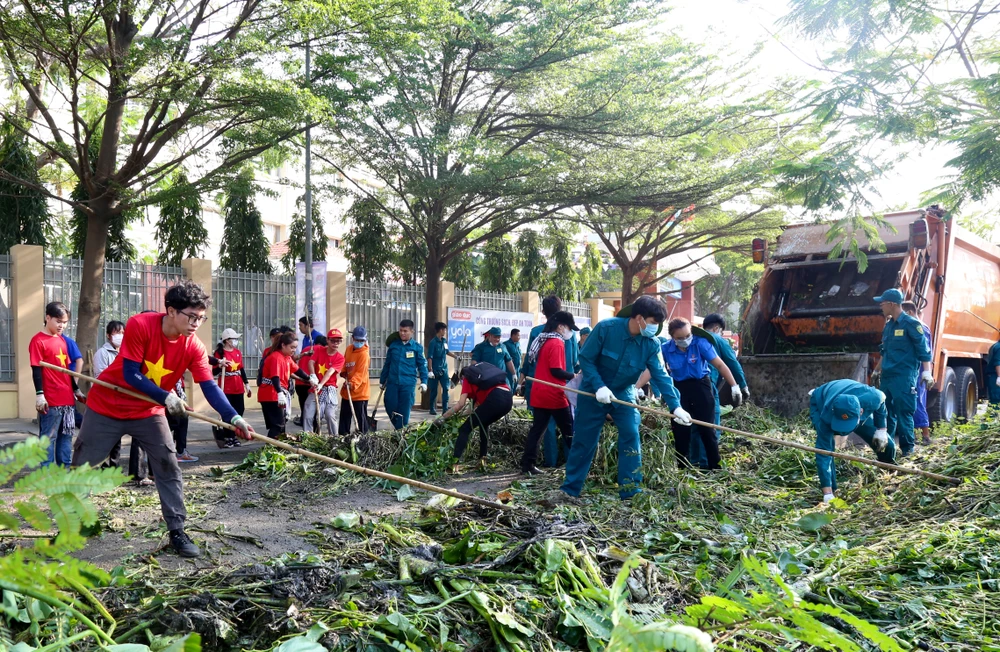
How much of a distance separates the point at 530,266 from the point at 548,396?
15.1m

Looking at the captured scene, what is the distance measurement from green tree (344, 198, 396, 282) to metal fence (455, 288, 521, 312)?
2703mm

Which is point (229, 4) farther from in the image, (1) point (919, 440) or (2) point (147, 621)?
(1) point (919, 440)

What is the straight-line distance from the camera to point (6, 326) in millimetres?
11367

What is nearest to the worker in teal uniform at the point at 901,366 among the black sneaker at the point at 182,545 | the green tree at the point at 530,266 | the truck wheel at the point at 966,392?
the truck wheel at the point at 966,392

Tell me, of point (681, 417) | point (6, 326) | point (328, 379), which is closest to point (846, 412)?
point (681, 417)

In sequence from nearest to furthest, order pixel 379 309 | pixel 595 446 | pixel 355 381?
pixel 595 446 → pixel 355 381 → pixel 379 309

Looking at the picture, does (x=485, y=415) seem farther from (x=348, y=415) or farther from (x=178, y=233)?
(x=178, y=233)

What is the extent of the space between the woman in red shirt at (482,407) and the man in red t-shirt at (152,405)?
10.9ft

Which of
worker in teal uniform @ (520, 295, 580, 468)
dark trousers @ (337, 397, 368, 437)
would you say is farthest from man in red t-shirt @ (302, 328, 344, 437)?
worker in teal uniform @ (520, 295, 580, 468)

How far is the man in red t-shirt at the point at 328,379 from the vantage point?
30.2ft

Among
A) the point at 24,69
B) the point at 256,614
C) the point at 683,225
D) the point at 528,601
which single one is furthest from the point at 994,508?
the point at 683,225

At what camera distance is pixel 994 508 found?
4.95 meters

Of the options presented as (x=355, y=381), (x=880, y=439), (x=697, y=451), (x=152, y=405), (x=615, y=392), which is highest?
(x=152, y=405)

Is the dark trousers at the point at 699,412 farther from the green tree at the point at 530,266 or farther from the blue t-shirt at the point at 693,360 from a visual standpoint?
the green tree at the point at 530,266
